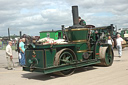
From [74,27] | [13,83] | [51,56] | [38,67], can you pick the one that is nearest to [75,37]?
[74,27]

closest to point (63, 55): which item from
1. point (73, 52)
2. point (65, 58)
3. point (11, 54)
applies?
point (65, 58)

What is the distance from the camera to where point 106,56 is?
371 inches

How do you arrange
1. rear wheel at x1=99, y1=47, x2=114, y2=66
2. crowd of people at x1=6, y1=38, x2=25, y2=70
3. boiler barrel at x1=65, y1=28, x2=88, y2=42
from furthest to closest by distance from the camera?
1. crowd of people at x1=6, y1=38, x2=25, y2=70
2. rear wheel at x1=99, y1=47, x2=114, y2=66
3. boiler barrel at x1=65, y1=28, x2=88, y2=42

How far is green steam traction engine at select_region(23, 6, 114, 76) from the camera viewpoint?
22.6 ft

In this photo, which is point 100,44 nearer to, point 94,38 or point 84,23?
point 94,38

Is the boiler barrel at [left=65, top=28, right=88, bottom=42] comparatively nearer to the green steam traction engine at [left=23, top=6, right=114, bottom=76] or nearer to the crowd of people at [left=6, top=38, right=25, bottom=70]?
the green steam traction engine at [left=23, top=6, right=114, bottom=76]

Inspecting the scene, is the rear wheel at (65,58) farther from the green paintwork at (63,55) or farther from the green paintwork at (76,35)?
the green paintwork at (76,35)

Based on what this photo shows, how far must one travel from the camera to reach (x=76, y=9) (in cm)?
864

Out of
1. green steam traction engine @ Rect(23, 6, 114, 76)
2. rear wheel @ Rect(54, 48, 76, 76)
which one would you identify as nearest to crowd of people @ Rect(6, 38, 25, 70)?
green steam traction engine @ Rect(23, 6, 114, 76)

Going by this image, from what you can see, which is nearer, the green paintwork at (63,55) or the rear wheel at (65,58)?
the green paintwork at (63,55)

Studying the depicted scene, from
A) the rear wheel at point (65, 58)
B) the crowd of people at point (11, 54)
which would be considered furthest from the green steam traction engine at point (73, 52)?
the crowd of people at point (11, 54)

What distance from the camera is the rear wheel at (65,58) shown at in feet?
23.1

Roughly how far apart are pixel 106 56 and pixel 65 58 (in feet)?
9.22

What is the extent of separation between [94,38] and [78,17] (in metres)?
1.28
